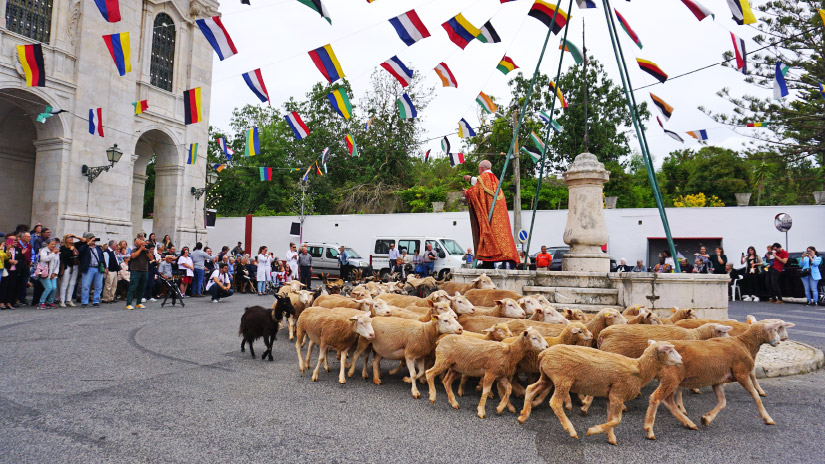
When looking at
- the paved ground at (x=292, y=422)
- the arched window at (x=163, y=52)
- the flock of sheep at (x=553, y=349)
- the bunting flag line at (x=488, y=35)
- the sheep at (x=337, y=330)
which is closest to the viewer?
the paved ground at (x=292, y=422)

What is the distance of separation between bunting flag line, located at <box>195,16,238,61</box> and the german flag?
9.19 m

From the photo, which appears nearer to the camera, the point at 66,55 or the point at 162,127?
the point at 66,55

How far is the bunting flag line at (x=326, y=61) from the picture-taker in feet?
35.9

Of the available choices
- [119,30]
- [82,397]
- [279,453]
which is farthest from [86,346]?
[119,30]

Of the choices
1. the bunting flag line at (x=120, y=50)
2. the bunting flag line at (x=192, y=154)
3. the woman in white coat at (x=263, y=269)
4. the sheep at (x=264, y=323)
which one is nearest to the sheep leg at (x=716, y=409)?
the sheep at (x=264, y=323)

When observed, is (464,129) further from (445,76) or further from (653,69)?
(653,69)

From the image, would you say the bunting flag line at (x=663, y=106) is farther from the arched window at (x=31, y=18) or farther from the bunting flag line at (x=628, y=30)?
the arched window at (x=31, y=18)

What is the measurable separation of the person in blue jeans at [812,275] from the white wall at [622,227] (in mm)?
6994

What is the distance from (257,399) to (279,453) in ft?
4.87

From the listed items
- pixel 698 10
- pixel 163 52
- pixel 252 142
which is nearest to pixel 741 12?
Result: pixel 698 10

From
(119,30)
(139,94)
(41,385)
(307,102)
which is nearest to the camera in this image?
(41,385)

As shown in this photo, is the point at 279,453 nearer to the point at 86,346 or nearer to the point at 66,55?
the point at 86,346

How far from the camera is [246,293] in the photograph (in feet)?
60.0

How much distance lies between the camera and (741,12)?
29.3 ft
